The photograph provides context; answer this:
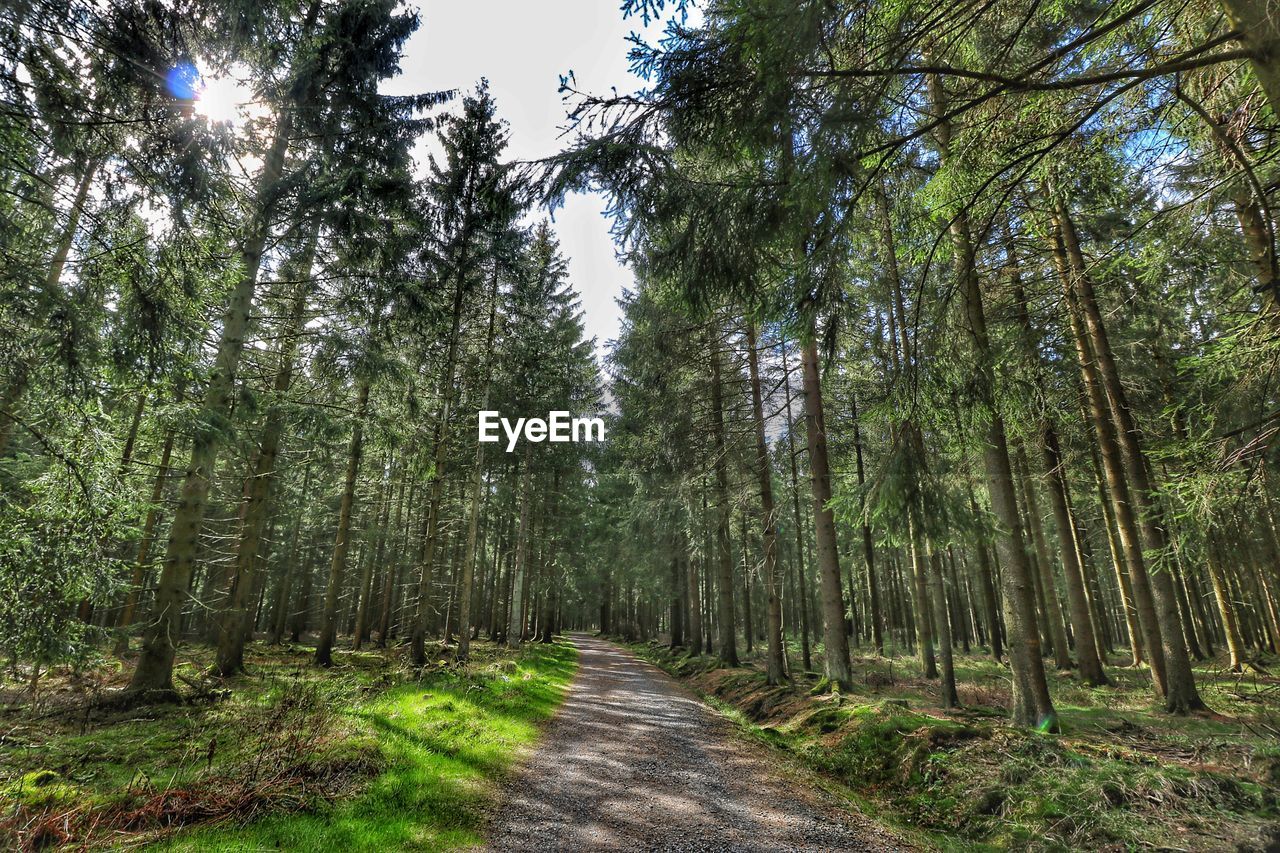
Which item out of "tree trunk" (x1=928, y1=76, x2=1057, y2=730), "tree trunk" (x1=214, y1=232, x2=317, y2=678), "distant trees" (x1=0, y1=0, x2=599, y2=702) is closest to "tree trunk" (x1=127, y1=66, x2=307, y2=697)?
"distant trees" (x1=0, y1=0, x2=599, y2=702)

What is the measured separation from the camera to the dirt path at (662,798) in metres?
4.68

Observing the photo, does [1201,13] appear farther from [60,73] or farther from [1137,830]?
[60,73]

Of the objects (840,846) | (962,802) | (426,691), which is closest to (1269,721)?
(962,802)

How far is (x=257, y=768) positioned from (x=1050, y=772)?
7.73 m

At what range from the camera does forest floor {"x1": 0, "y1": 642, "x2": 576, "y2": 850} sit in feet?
13.0

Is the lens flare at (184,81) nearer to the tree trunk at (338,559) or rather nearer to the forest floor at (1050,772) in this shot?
the tree trunk at (338,559)

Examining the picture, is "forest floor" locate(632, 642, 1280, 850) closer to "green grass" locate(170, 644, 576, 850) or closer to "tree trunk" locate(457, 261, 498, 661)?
"green grass" locate(170, 644, 576, 850)

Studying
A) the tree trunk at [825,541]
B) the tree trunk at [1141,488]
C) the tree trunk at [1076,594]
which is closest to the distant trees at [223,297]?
the tree trunk at [825,541]

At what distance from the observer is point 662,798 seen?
18.7ft

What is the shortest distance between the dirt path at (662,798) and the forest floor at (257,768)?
472 millimetres

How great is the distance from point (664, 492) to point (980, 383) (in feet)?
36.9

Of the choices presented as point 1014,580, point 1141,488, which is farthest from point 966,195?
point 1141,488

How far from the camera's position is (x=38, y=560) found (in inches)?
209

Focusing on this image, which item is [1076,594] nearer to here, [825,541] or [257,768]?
[825,541]
